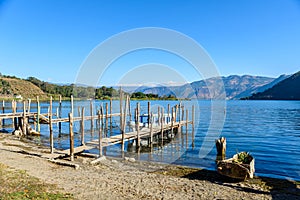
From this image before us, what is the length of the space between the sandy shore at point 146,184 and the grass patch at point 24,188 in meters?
0.44

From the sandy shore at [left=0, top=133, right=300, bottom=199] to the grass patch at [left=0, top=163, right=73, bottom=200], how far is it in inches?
17.3

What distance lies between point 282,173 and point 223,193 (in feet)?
24.4

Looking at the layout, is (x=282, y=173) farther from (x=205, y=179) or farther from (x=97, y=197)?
(x=97, y=197)

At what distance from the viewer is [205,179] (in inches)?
491

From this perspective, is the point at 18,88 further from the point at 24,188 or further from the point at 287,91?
the point at 287,91

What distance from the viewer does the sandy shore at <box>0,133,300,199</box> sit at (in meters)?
9.24

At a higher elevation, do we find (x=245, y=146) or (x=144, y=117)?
(x=144, y=117)

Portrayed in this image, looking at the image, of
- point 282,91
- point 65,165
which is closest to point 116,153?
point 65,165

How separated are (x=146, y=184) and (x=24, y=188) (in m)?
4.62

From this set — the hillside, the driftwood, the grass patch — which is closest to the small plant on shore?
the driftwood

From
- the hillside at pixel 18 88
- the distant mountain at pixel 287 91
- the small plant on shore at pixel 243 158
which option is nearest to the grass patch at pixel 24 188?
the small plant on shore at pixel 243 158

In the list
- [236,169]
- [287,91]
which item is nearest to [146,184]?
[236,169]

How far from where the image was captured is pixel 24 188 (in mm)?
8516

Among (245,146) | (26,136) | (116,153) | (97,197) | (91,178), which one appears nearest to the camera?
(97,197)
